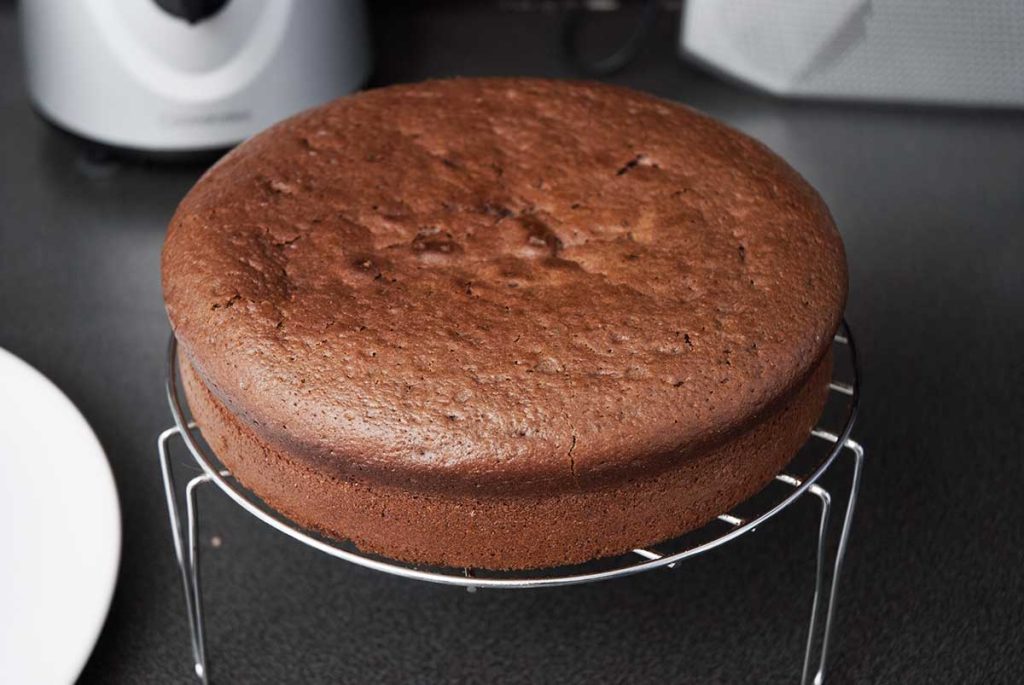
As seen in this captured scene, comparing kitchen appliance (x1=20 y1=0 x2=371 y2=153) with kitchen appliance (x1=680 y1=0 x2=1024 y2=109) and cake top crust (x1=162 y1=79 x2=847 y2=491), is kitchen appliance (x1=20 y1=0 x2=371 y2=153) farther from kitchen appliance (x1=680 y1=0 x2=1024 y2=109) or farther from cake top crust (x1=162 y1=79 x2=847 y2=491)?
kitchen appliance (x1=680 y1=0 x2=1024 y2=109)

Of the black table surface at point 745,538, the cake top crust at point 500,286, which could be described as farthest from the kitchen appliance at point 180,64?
the cake top crust at point 500,286

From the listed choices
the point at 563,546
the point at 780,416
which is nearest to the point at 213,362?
the point at 563,546

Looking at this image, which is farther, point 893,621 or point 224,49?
point 224,49

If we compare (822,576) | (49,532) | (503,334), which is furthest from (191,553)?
(822,576)

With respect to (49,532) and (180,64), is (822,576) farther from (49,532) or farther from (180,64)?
(180,64)

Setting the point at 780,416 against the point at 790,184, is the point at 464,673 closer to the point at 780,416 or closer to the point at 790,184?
the point at 780,416

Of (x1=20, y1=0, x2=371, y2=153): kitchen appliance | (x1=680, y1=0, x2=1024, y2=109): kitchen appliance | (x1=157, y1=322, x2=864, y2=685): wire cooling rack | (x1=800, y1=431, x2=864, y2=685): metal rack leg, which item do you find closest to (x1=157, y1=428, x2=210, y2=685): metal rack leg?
(x1=157, y1=322, x2=864, y2=685): wire cooling rack
